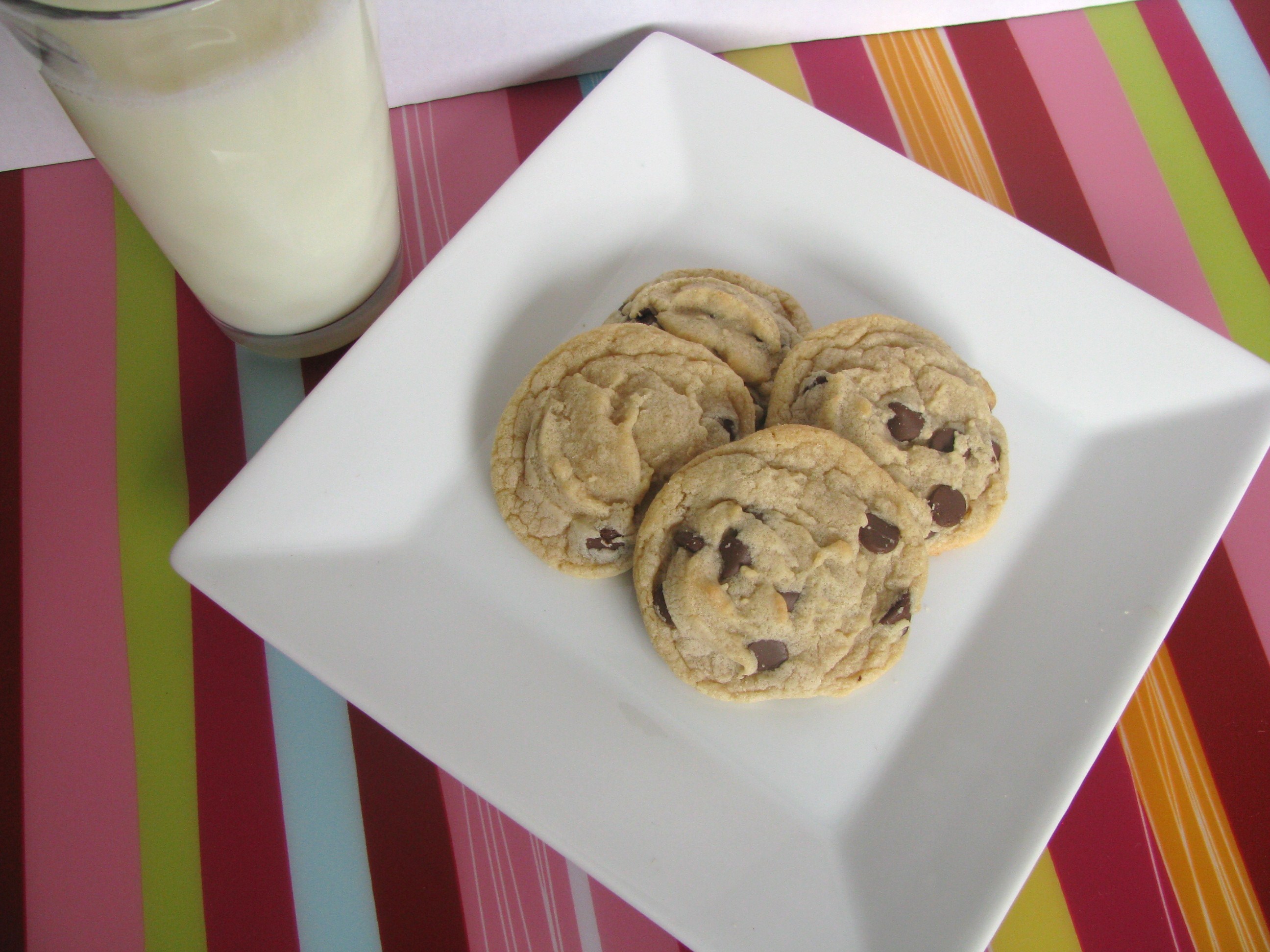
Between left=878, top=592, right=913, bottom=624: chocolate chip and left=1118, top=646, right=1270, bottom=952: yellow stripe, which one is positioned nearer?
left=878, top=592, right=913, bottom=624: chocolate chip

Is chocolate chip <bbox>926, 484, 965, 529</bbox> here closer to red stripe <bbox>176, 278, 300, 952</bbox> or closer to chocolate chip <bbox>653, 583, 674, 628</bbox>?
chocolate chip <bbox>653, 583, 674, 628</bbox>

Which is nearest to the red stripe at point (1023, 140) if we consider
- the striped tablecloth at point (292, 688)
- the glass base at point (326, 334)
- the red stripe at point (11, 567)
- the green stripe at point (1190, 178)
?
the striped tablecloth at point (292, 688)

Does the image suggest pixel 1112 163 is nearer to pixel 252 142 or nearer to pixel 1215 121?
pixel 1215 121

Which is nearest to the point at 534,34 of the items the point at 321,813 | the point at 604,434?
the point at 604,434

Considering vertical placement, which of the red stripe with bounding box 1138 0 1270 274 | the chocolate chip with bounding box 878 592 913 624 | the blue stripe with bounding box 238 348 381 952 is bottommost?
the blue stripe with bounding box 238 348 381 952

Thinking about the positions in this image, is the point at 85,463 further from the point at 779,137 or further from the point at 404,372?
the point at 779,137

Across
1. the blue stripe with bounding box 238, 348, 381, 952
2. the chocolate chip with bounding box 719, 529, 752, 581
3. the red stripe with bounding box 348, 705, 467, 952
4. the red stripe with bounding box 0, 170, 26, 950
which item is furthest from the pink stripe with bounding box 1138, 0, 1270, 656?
the red stripe with bounding box 0, 170, 26, 950

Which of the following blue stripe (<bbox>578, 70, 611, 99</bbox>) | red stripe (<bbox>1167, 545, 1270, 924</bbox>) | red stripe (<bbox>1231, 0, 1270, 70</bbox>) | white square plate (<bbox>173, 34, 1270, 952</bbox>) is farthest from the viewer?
red stripe (<bbox>1231, 0, 1270, 70</bbox>)
